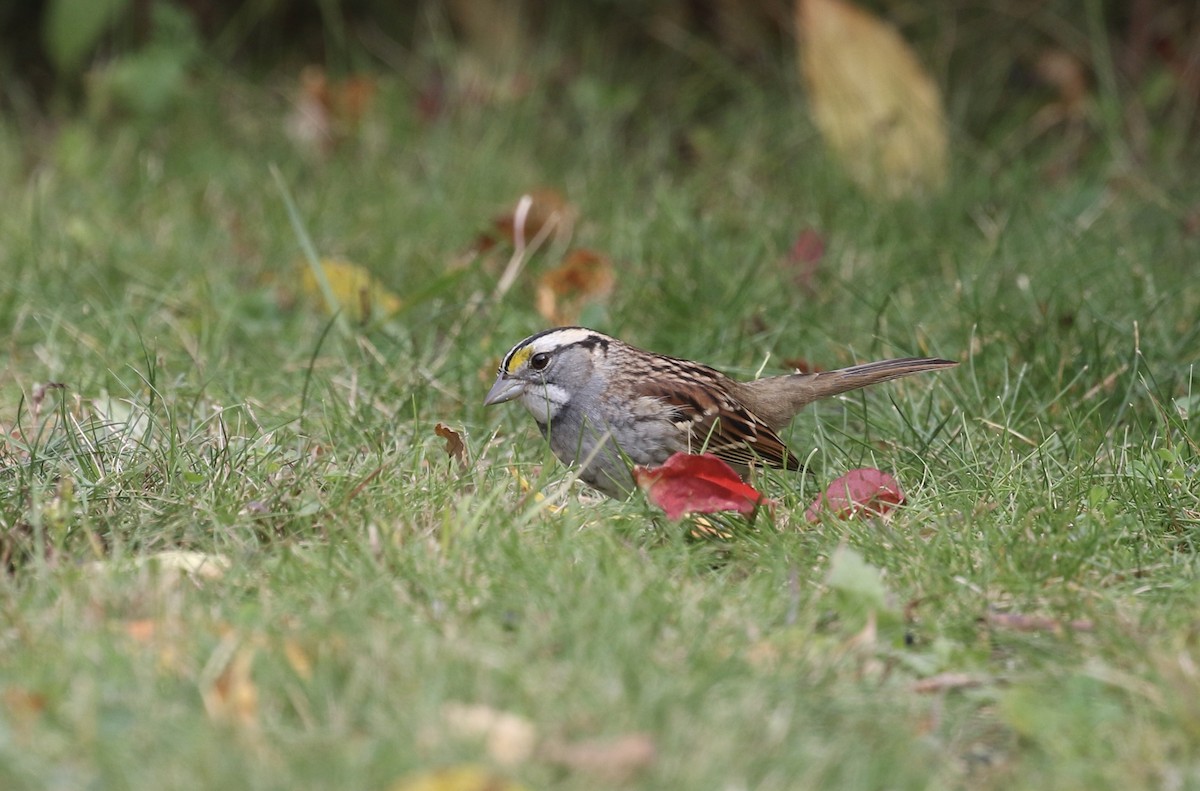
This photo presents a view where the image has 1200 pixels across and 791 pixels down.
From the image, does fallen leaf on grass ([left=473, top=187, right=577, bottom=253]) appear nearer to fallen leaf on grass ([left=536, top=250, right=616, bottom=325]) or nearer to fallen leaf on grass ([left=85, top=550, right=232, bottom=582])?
fallen leaf on grass ([left=536, top=250, right=616, bottom=325])

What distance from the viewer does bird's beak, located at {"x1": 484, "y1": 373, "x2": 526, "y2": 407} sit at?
4082 mm

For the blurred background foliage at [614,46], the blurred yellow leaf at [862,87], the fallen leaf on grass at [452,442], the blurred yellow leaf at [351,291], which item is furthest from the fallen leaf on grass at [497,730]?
the blurred background foliage at [614,46]

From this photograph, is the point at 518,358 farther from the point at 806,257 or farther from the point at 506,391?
the point at 806,257

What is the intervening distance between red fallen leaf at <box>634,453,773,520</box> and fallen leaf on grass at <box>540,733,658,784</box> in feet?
3.33

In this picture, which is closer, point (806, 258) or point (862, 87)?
point (806, 258)

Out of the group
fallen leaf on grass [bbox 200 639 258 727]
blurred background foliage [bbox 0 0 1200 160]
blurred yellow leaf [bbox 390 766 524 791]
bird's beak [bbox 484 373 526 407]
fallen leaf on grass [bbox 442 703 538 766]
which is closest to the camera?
blurred yellow leaf [bbox 390 766 524 791]

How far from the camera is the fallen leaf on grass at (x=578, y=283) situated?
514cm

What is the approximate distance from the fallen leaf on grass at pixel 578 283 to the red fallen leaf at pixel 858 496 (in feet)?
5.79

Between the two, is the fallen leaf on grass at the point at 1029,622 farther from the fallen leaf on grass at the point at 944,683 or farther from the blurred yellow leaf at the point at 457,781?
the blurred yellow leaf at the point at 457,781

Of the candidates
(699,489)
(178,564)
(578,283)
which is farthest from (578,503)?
(578,283)

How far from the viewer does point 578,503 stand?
3.46 metres

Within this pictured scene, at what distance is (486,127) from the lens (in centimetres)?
675

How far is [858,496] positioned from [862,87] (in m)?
3.36

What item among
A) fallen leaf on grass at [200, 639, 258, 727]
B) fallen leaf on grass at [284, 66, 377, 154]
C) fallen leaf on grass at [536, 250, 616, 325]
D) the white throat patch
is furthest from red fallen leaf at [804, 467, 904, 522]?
fallen leaf on grass at [284, 66, 377, 154]
